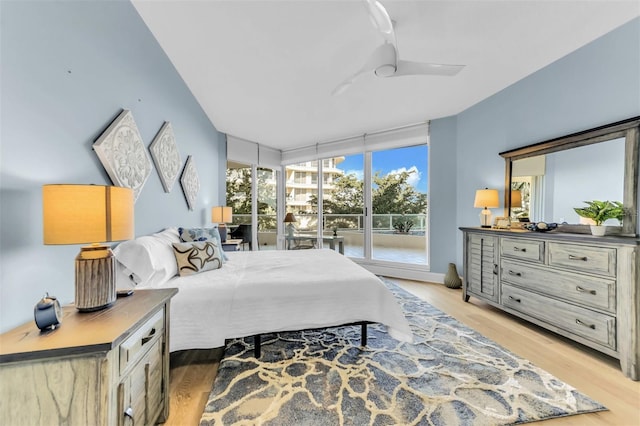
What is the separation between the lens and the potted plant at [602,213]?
210 centimetres

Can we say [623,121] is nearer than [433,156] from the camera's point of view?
Yes

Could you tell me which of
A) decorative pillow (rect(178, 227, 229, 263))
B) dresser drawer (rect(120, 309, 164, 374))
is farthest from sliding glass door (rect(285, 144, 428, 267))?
dresser drawer (rect(120, 309, 164, 374))

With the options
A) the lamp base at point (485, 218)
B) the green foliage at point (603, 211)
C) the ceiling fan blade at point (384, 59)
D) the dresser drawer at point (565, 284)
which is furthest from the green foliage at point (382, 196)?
the ceiling fan blade at point (384, 59)

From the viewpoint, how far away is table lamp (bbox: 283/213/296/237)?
212 inches

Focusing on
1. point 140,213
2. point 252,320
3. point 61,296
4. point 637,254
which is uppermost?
point 140,213

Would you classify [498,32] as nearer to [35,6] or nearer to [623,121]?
[623,121]

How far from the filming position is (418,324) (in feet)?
8.61

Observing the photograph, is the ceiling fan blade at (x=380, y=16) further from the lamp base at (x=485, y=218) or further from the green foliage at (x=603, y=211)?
the lamp base at (x=485, y=218)

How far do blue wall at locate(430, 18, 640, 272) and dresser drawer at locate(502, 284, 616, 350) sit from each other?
1259 mm

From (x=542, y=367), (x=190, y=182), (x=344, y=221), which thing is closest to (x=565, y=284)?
(x=542, y=367)

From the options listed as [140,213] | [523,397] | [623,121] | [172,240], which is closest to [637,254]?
[623,121]

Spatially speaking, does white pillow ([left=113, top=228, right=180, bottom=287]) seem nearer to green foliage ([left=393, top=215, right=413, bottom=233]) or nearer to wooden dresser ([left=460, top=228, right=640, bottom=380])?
wooden dresser ([left=460, top=228, right=640, bottom=380])

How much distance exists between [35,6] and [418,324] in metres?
3.46

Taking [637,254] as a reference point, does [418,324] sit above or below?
below
